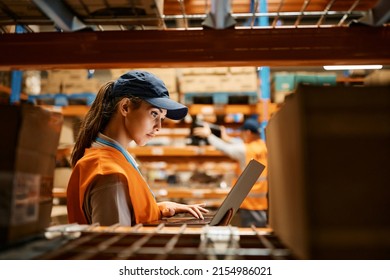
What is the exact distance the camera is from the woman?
1.04 metres

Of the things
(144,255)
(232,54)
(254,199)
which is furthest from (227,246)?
(254,199)

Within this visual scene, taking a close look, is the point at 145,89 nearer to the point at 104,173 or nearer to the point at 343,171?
the point at 104,173

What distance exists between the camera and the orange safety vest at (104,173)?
1.06 m

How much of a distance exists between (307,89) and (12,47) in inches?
26.0

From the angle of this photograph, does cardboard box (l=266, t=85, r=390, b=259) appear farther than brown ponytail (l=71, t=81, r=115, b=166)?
No

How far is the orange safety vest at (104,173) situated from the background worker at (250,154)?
2083mm

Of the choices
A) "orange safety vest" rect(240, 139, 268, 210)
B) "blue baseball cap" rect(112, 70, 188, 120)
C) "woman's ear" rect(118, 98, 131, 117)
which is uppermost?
"blue baseball cap" rect(112, 70, 188, 120)

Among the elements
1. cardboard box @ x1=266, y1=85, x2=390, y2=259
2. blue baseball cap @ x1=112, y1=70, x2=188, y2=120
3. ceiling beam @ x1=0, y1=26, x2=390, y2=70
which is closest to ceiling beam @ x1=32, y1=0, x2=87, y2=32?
ceiling beam @ x1=0, y1=26, x2=390, y2=70

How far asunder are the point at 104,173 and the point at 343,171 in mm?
677

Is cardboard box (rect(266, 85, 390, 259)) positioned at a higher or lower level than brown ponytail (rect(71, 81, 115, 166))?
lower

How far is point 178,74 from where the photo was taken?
331cm

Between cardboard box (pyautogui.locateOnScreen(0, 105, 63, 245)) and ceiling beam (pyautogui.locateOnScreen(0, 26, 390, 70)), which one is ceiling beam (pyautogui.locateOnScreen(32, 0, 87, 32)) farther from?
cardboard box (pyautogui.locateOnScreen(0, 105, 63, 245))

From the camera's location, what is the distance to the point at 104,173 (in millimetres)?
1030

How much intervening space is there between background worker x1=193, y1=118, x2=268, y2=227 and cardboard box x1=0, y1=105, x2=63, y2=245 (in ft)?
8.66
